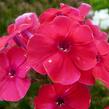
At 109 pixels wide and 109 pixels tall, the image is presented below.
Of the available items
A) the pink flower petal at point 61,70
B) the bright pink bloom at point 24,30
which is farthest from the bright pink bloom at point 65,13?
the pink flower petal at point 61,70

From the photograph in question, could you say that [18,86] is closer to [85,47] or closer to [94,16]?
[85,47]

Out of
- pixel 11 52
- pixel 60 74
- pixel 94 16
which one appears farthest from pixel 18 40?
pixel 94 16

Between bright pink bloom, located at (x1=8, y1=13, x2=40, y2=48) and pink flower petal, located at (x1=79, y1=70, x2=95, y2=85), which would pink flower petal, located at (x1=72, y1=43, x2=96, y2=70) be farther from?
bright pink bloom, located at (x1=8, y1=13, x2=40, y2=48)

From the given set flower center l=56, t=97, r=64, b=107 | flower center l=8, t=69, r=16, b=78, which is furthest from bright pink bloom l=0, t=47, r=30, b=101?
flower center l=56, t=97, r=64, b=107

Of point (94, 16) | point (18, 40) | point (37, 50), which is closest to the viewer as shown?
point (37, 50)

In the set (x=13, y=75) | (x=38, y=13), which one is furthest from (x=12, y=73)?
(x=38, y=13)

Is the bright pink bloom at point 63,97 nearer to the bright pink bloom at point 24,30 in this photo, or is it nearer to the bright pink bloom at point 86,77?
the bright pink bloom at point 86,77
